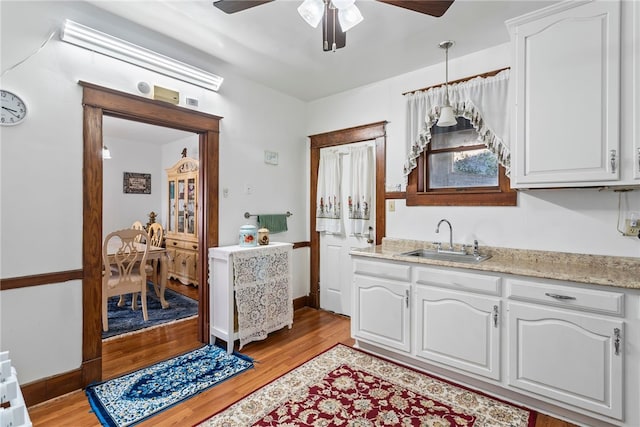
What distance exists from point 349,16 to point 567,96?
1.50m

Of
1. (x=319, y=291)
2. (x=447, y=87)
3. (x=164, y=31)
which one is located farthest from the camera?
(x=319, y=291)

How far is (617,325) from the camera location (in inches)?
66.9

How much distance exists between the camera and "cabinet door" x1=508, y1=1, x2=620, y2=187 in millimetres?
1852

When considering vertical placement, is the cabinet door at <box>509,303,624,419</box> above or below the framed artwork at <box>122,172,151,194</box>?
below

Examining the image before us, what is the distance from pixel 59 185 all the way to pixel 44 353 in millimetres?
1117

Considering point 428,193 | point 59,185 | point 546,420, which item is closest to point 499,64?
point 428,193

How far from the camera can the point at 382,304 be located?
2607 millimetres

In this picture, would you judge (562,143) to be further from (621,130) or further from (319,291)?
(319,291)

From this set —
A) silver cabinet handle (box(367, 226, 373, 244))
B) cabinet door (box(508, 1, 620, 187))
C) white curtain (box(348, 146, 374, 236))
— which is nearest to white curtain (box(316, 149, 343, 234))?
white curtain (box(348, 146, 374, 236))

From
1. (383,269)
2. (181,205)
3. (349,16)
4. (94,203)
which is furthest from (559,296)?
(181,205)

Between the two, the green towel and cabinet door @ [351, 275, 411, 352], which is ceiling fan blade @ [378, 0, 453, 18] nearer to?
cabinet door @ [351, 275, 411, 352]

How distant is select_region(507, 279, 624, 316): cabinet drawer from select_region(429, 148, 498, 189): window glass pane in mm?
1008

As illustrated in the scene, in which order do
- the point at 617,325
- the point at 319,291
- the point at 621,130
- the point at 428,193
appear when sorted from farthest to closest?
the point at 319,291, the point at 428,193, the point at 621,130, the point at 617,325

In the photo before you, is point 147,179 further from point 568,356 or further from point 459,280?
point 568,356
